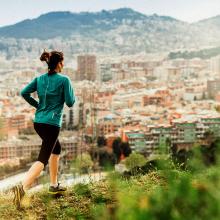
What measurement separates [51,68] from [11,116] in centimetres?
4307

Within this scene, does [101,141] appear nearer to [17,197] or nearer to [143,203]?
[17,197]

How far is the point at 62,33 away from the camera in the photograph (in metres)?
127

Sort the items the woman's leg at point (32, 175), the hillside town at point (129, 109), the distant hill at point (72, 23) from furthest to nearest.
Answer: the distant hill at point (72, 23) → the hillside town at point (129, 109) → the woman's leg at point (32, 175)

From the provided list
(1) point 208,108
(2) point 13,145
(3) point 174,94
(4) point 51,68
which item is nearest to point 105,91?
(3) point 174,94

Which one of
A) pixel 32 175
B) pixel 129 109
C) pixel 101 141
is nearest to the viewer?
pixel 32 175

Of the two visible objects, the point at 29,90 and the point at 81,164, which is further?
the point at 29,90

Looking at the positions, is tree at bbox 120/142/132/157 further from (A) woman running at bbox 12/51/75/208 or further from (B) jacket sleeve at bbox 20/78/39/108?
(A) woman running at bbox 12/51/75/208

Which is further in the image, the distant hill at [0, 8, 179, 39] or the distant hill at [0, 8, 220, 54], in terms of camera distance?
the distant hill at [0, 8, 179, 39]

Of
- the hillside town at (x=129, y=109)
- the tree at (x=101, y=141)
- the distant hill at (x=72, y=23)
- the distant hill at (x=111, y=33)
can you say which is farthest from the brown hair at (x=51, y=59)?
the distant hill at (x=72, y=23)

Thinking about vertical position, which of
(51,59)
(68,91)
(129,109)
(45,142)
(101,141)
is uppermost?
(51,59)

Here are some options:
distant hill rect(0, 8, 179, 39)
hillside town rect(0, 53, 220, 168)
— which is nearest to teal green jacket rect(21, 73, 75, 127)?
hillside town rect(0, 53, 220, 168)

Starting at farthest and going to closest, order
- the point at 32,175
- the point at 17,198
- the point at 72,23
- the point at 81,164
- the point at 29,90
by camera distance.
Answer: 1. the point at 72,23
2. the point at 29,90
3. the point at 32,175
4. the point at 17,198
5. the point at 81,164

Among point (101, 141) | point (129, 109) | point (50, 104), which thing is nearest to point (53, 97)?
point (50, 104)

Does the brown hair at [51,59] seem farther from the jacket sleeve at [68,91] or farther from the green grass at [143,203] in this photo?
the green grass at [143,203]
